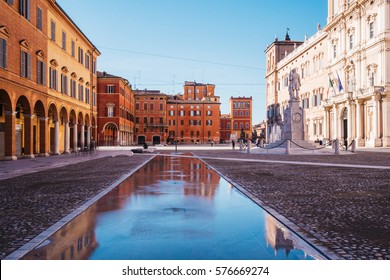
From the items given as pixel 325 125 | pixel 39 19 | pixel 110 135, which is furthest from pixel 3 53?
pixel 110 135

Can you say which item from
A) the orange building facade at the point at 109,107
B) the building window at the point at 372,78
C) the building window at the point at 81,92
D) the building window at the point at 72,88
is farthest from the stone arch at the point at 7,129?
the orange building facade at the point at 109,107

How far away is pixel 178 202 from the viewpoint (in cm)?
866

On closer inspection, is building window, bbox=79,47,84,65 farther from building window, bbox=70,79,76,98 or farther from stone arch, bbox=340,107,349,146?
stone arch, bbox=340,107,349,146

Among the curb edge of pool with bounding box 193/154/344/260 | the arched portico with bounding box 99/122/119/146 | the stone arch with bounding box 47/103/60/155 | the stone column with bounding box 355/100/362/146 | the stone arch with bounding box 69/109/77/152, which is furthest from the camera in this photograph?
the arched portico with bounding box 99/122/119/146

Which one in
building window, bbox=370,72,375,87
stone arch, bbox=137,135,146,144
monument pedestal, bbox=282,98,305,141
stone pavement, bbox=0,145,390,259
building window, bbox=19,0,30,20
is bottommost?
stone pavement, bbox=0,145,390,259

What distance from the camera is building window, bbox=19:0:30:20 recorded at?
83.5 ft

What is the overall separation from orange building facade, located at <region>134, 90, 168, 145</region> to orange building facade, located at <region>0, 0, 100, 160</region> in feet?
188

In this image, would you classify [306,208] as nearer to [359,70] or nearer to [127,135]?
[359,70]

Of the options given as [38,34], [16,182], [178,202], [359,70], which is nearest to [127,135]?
[359,70]

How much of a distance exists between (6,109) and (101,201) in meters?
17.9

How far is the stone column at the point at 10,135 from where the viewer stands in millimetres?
23891

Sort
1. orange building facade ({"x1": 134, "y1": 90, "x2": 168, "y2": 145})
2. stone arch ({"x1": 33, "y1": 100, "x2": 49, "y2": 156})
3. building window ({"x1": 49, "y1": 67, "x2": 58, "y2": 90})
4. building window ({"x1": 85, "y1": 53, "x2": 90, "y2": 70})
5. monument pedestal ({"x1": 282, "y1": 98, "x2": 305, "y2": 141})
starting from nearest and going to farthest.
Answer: stone arch ({"x1": 33, "y1": 100, "x2": 49, "y2": 156}), building window ({"x1": 49, "y1": 67, "x2": 58, "y2": 90}), monument pedestal ({"x1": 282, "y1": 98, "x2": 305, "y2": 141}), building window ({"x1": 85, "y1": 53, "x2": 90, "y2": 70}), orange building facade ({"x1": 134, "y1": 90, "x2": 168, "y2": 145})

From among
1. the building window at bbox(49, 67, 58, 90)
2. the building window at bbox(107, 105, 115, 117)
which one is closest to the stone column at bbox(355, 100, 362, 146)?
the building window at bbox(49, 67, 58, 90)

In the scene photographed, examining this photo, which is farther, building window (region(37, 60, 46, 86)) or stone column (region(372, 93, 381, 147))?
stone column (region(372, 93, 381, 147))
